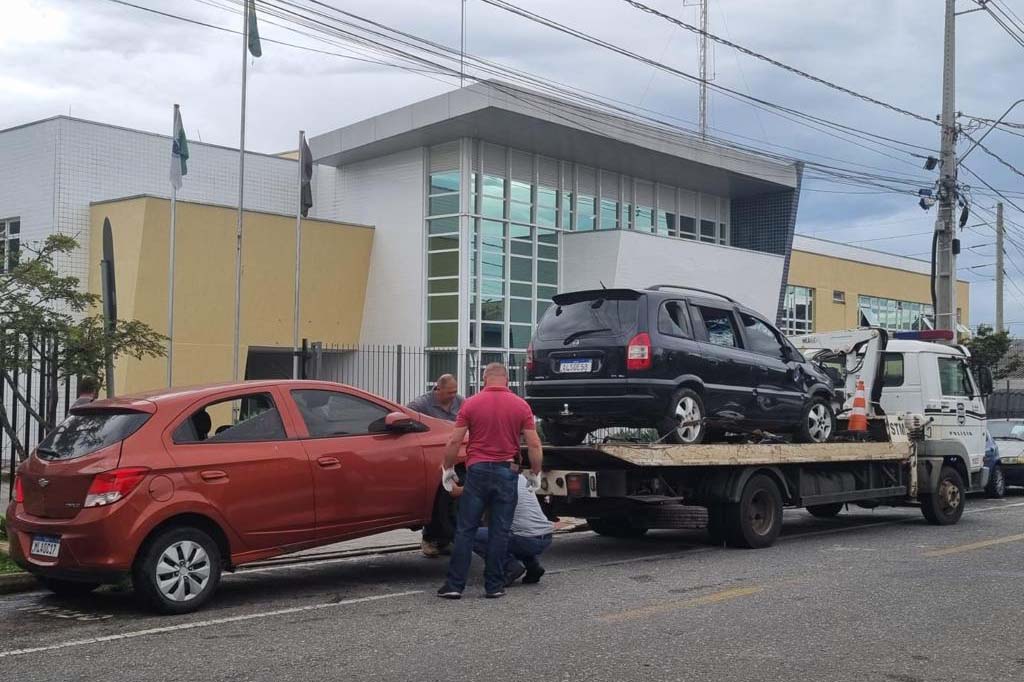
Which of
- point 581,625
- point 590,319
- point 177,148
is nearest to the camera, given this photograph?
point 581,625

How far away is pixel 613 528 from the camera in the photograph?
41.5 ft

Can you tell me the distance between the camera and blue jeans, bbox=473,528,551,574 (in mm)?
8961

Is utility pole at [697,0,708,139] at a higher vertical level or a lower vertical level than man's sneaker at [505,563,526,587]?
higher

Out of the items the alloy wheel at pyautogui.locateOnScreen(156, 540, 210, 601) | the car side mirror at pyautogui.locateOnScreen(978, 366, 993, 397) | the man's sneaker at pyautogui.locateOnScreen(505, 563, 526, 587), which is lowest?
the man's sneaker at pyautogui.locateOnScreen(505, 563, 526, 587)

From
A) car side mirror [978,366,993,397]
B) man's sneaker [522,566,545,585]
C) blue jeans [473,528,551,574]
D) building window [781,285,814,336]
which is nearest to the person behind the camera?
blue jeans [473,528,551,574]

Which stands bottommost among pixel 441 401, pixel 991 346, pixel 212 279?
pixel 441 401

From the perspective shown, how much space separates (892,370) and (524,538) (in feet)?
24.2

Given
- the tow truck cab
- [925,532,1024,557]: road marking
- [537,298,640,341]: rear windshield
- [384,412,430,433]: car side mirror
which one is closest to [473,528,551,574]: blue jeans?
[384,412,430,433]: car side mirror

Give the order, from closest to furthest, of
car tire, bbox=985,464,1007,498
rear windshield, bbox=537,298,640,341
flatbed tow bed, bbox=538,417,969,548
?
flatbed tow bed, bbox=538,417,969,548 < rear windshield, bbox=537,298,640,341 < car tire, bbox=985,464,1007,498

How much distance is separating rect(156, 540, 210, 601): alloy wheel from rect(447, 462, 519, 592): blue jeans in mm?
1813

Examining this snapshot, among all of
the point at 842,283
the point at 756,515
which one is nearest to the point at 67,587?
the point at 756,515

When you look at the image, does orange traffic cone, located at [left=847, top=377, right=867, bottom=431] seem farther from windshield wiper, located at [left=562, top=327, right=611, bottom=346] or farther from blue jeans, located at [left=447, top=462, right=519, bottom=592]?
blue jeans, located at [left=447, top=462, right=519, bottom=592]

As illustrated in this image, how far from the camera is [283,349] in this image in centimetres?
2570

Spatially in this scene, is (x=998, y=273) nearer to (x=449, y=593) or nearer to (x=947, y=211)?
(x=947, y=211)
